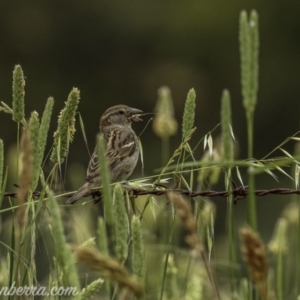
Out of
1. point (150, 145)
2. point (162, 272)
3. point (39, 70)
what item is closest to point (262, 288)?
point (162, 272)

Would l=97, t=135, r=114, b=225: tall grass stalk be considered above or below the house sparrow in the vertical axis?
below

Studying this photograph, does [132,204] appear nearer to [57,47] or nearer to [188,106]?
[188,106]

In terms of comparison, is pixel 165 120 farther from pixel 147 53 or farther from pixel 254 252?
pixel 147 53

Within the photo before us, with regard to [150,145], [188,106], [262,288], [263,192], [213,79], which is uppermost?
[213,79]

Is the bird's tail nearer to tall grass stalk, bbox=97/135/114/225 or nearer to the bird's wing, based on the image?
the bird's wing

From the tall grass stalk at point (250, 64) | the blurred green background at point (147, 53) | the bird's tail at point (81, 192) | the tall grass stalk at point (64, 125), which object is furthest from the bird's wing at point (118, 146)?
the blurred green background at point (147, 53)

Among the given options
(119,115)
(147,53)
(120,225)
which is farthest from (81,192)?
(147,53)

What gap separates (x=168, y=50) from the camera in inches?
1251

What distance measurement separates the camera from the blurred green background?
94.3ft

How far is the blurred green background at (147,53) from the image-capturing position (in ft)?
94.3

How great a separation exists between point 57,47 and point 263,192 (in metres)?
28.3

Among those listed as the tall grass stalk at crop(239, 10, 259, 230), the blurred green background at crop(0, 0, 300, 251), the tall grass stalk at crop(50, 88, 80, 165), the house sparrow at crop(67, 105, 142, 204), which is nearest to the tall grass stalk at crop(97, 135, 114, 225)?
the tall grass stalk at crop(239, 10, 259, 230)

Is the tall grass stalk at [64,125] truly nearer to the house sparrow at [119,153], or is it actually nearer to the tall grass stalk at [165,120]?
the tall grass stalk at [165,120]

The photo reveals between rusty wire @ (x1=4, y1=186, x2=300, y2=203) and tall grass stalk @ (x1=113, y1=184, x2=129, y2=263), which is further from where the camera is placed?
rusty wire @ (x1=4, y1=186, x2=300, y2=203)
